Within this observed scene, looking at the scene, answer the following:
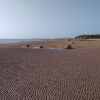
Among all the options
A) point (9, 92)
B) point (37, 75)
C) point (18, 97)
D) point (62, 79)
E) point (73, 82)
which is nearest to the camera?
point (18, 97)

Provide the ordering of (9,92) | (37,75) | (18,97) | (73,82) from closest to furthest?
(18,97), (9,92), (73,82), (37,75)

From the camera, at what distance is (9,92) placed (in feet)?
23.9

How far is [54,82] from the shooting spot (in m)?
8.70

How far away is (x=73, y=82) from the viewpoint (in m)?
8.57

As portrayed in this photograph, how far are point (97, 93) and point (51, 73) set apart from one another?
3.95m

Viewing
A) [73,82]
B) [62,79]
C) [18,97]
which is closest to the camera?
[18,97]

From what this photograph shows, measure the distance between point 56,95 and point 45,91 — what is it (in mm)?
662

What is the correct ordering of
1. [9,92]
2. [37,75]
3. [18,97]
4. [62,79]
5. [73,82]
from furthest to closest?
[37,75] < [62,79] < [73,82] < [9,92] < [18,97]

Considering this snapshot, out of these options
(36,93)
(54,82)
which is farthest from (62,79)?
(36,93)

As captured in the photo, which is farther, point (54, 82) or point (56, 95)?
point (54, 82)

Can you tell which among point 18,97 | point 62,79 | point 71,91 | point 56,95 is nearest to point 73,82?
point 62,79

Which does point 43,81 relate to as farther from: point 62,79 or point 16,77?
point 16,77

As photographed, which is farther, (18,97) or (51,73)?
(51,73)

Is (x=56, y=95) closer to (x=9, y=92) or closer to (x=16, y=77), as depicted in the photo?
(x=9, y=92)
